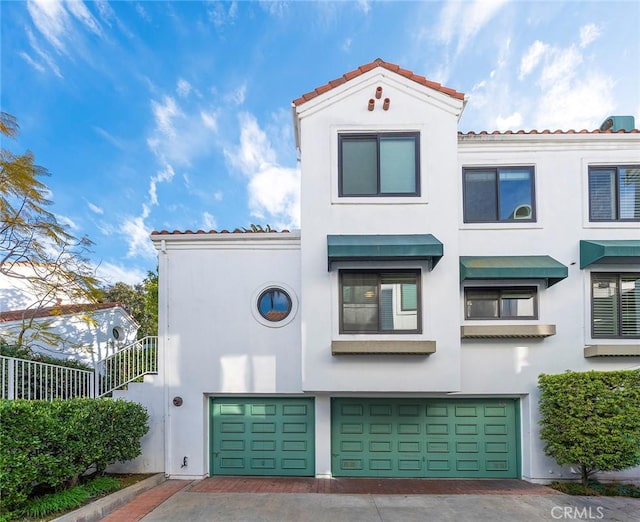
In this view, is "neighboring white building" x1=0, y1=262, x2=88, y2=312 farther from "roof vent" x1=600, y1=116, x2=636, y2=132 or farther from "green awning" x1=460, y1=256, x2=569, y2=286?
"roof vent" x1=600, y1=116, x2=636, y2=132

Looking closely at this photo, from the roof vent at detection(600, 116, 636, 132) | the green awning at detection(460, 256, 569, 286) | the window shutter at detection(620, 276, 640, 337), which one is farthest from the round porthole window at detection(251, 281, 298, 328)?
the roof vent at detection(600, 116, 636, 132)

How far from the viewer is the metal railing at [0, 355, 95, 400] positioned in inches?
258

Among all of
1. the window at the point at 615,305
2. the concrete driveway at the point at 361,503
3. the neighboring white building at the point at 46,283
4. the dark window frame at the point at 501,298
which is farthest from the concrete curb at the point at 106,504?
the window at the point at 615,305

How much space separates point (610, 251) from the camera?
23.2ft

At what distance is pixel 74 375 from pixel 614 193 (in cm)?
1275

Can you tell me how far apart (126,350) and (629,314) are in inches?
446

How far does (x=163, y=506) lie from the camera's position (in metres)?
6.08

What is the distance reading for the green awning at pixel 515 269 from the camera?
698cm

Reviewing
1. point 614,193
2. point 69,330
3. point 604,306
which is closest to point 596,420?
point 604,306

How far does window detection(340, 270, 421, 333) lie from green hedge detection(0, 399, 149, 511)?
467 centimetres

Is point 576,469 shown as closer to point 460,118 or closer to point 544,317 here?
point 544,317

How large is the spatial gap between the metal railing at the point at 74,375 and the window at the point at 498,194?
320 inches

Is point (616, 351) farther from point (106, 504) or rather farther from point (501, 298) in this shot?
point (106, 504)

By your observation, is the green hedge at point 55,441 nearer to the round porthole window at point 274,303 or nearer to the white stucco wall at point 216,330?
the white stucco wall at point 216,330
